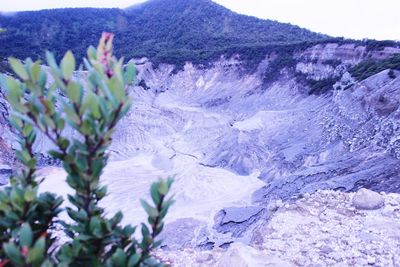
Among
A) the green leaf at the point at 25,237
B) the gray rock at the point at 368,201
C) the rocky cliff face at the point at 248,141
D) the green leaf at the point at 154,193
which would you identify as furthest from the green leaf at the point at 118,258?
the rocky cliff face at the point at 248,141

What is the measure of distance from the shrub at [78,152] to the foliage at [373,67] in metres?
31.5

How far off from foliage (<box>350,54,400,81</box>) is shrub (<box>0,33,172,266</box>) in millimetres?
31465

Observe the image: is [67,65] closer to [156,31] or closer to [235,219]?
[235,219]

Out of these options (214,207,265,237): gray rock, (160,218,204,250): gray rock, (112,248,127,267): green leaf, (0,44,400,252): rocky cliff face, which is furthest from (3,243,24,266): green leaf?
(160,218,204,250): gray rock

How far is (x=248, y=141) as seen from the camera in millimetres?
36906

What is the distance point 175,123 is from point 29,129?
1883 inches

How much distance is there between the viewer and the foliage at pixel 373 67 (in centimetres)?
3137

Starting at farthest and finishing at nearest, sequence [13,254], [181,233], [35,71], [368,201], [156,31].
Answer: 1. [156,31]
2. [181,233]
3. [368,201]
4. [35,71]
5. [13,254]

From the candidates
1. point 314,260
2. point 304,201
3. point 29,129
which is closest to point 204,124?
point 304,201

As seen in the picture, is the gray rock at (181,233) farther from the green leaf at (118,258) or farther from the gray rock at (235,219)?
the green leaf at (118,258)

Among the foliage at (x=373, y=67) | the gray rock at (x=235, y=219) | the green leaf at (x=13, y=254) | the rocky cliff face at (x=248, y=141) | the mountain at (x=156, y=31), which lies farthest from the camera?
the mountain at (x=156, y=31)

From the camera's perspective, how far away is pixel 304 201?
10.3m

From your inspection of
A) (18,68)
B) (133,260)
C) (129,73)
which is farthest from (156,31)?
(133,260)

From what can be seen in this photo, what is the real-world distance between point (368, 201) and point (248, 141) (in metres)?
27.6
